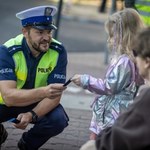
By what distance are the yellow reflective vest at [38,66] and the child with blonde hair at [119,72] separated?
48 cm

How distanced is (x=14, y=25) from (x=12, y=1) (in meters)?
5.96

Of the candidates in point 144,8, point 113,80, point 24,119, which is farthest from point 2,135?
point 144,8

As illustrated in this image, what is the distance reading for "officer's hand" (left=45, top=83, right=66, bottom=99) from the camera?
4391 mm

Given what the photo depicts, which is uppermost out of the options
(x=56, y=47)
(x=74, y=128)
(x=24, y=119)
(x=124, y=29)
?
(x=124, y=29)

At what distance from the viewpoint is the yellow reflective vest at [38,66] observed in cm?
464

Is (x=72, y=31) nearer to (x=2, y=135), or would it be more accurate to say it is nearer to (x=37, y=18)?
(x=2, y=135)

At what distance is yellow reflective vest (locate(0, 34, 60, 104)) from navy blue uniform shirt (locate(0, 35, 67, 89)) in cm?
3

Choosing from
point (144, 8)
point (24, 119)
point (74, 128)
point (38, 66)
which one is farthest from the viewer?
point (144, 8)

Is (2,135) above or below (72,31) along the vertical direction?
above

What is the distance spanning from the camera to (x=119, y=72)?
4297 millimetres

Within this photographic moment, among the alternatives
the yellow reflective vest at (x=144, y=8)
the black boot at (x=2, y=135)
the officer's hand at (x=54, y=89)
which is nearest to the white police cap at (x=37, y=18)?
the officer's hand at (x=54, y=89)

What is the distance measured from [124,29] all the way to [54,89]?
27.7 inches

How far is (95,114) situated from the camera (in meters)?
4.65

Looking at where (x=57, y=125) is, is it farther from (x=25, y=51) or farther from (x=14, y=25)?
(x=14, y=25)
